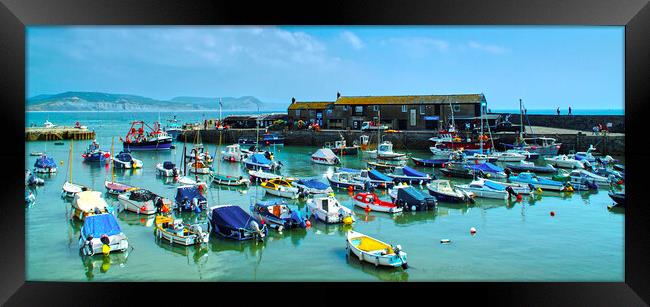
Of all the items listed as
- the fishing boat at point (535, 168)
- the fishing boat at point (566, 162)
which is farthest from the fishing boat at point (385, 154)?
the fishing boat at point (566, 162)

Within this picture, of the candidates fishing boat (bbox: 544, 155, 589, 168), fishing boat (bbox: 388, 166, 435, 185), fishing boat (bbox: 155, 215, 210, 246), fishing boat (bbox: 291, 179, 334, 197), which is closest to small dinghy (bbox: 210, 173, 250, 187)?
fishing boat (bbox: 291, 179, 334, 197)

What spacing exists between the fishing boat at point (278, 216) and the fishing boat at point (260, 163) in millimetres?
8903

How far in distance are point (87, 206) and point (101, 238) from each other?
272cm

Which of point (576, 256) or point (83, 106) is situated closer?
point (576, 256)

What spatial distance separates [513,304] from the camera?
5.59m

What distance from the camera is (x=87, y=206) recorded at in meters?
11.0

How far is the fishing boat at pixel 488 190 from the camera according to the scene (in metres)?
13.6

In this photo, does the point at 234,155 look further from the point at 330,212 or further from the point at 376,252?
the point at 376,252

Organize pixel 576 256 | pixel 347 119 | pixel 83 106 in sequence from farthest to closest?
pixel 83 106
pixel 347 119
pixel 576 256

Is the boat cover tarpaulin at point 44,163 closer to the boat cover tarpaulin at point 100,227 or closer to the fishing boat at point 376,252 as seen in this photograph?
the boat cover tarpaulin at point 100,227

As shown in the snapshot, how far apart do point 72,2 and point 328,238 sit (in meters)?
5.65

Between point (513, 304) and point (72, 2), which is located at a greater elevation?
point (72, 2)
